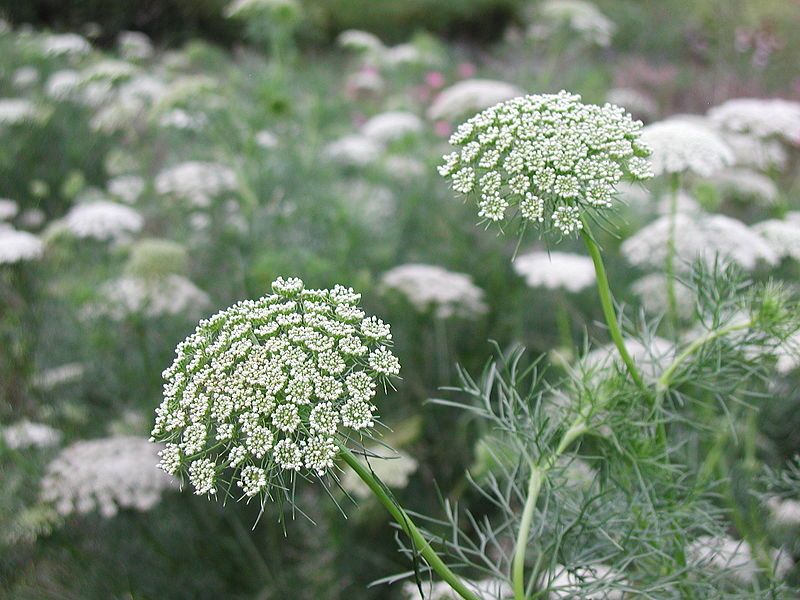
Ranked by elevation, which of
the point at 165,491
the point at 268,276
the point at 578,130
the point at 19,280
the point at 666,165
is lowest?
the point at 165,491

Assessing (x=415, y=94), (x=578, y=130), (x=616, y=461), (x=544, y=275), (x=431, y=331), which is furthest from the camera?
(x=415, y=94)

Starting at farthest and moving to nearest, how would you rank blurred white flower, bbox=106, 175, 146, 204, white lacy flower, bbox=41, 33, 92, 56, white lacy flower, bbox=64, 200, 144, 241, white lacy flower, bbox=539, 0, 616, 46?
white lacy flower, bbox=41, 33, 92, 56 → white lacy flower, bbox=539, 0, 616, 46 → blurred white flower, bbox=106, 175, 146, 204 → white lacy flower, bbox=64, 200, 144, 241

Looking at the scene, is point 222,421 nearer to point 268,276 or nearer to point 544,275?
point 268,276

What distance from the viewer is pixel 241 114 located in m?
3.60

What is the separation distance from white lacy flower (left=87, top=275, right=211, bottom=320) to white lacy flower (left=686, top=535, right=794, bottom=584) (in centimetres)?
198

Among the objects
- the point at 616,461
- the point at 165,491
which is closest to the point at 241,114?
the point at 165,491

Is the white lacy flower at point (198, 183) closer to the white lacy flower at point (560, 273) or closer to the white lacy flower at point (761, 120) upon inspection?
the white lacy flower at point (560, 273)

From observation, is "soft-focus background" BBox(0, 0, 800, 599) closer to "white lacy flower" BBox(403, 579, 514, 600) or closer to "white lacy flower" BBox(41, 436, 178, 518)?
"white lacy flower" BBox(41, 436, 178, 518)

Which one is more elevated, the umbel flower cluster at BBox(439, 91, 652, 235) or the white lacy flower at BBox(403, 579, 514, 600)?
the umbel flower cluster at BBox(439, 91, 652, 235)

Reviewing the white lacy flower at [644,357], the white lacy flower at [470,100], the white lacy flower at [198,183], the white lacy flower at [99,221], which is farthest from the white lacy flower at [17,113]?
the white lacy flower at [644,357]

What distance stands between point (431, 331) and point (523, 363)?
439 mm

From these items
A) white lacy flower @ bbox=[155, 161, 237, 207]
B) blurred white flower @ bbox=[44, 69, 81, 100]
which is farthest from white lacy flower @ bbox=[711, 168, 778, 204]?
blurred white flower @ bbox=[44, 69, 81, 100]

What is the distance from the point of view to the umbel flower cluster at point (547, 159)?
1014 millimetres

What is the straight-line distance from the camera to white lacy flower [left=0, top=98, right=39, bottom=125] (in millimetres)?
4703
